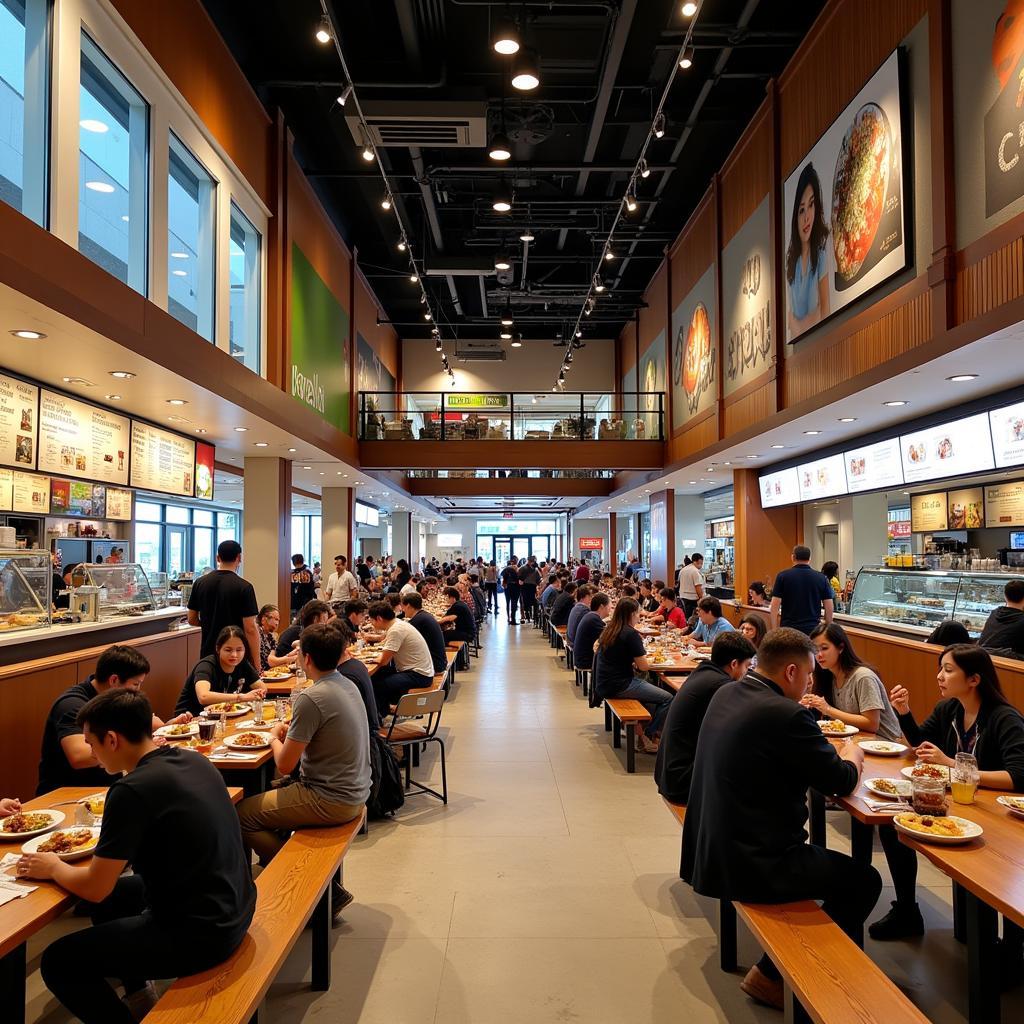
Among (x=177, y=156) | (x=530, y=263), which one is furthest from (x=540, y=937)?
(x=530, y=263)

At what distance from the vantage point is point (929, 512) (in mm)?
11836

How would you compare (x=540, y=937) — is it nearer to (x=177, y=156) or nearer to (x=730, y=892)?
(x=730, y=892)

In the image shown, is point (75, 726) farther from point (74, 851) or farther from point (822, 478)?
point (822, 478)

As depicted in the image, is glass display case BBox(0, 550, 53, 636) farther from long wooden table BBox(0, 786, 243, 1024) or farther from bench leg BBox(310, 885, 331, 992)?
bench leg BBox(310, 885, 331, 992)

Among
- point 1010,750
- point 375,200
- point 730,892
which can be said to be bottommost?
point 730,892

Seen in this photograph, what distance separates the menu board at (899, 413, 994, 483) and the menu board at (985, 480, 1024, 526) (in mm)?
2377

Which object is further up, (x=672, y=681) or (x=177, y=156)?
(x=177, y=156)

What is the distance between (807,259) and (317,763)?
7900 mm

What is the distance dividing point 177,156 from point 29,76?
243cm

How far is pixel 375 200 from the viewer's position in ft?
44.2

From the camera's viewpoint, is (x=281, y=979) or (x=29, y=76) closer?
(x=281, y=979)

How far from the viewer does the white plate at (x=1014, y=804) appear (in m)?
2.97

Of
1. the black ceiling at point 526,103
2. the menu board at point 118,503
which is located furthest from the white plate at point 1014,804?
the menu board at point 118,503

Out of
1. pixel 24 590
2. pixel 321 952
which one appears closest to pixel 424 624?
pixel 24 590
